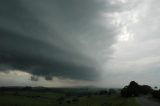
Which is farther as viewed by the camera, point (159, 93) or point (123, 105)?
point (159, 93)

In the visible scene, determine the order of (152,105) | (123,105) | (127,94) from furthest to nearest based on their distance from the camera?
(127,94)
(123,105)
(152,105)

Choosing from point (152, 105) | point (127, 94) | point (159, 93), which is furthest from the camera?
point (127, 94)

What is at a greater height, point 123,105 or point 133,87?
point 133,87

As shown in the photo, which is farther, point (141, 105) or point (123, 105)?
point (123, 105)

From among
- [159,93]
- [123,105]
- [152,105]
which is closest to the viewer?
[152,105]

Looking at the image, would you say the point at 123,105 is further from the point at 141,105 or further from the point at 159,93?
the point at 159,93

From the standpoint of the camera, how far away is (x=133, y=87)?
461 ft

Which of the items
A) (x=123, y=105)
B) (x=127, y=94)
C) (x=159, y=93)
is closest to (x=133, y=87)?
(x=127, y=94)

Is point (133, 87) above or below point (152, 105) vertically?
above

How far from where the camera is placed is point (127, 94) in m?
135

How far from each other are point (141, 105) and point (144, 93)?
66025 mm

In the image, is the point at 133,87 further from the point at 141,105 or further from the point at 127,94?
the point at 141,105

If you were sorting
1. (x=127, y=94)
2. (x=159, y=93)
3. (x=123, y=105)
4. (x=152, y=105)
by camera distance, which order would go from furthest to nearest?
(x=127, y=94) → (x=159, y=93) → (x=123, y=105) → (x=152, y=105)

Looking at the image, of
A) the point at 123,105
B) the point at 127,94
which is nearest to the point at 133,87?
the point at 127,94
